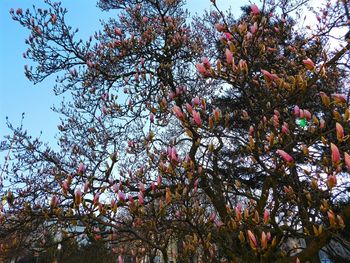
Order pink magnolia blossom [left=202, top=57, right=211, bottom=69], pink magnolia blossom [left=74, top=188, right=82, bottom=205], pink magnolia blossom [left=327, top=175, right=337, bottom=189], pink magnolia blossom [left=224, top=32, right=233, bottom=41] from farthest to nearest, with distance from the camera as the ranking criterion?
1. pink magnolia blossom [left=224, top=32, right=233, bottom=41]
2. pink magnolia blossom [left=202, top=57, right=211, bottom=69]
3. pink magnolia blossom [left=74, top=188, right=82, bottom=205]
4. pink magnolia blossom [left=327, top=175, right=337, bottom=189]

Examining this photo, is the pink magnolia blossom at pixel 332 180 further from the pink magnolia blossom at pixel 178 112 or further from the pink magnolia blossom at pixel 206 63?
the pink magnolia blossom at pixel 206 63

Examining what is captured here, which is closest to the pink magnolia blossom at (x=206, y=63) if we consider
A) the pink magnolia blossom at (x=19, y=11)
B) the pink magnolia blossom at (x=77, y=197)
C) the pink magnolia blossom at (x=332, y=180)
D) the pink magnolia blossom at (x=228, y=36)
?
the pink magnolia blossom at (x=228, y=36)

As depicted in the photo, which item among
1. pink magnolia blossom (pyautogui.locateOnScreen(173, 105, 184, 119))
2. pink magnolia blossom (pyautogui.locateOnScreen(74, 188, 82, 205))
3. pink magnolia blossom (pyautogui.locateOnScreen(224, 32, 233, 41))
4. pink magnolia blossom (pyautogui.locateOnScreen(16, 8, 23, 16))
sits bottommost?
pink magnolia blossom (pyautogui.locateOnScreen(74, 188, 82, 205))

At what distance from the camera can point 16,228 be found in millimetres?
4645

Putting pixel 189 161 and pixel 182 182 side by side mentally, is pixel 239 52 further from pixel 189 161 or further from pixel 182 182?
pixel 182 182

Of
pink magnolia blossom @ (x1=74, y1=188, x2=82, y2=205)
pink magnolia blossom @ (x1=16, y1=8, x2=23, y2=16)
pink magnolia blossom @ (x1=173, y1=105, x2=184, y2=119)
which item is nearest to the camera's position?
pink magnolia blossom @ (x1=74, y1=188, x2=82, y2=205)

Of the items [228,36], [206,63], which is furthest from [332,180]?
[228,36]

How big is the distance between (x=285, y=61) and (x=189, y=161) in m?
3.96

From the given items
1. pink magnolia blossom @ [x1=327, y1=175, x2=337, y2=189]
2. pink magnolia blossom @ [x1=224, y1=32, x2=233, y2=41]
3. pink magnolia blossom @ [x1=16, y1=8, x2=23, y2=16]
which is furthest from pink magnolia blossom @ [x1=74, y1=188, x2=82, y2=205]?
pink magnolia blossom @ [x1=16, y1=8, x2=23, y2=16]

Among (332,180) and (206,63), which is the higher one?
(206,63)

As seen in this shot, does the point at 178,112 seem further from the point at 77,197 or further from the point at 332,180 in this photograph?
the point at 332,180

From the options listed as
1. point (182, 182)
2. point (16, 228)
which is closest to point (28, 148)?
point (16, 228)

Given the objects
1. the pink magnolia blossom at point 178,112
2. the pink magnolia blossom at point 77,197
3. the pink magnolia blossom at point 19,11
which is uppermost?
the pink magnolia blossom at point 19,11

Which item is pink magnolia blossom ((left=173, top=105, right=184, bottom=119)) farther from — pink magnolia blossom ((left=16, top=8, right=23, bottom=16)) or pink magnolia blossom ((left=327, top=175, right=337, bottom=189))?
pink magnolia blossom ((left=16, top=8, right=23, bottom=16))
